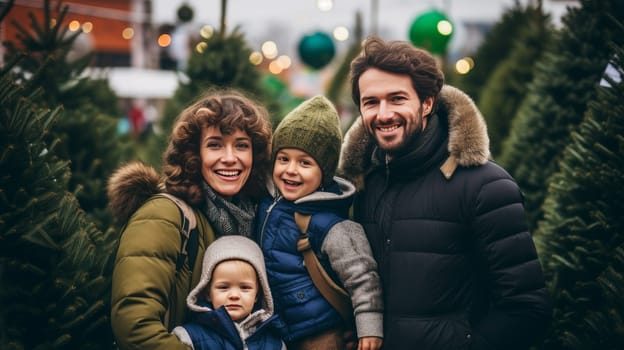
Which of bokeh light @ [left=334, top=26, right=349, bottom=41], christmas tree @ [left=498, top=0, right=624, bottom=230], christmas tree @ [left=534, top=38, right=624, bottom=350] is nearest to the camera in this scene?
christmas tree @ [left=534, top=38, right=624, bottom=350]

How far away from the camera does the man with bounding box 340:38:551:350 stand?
2.89 metres

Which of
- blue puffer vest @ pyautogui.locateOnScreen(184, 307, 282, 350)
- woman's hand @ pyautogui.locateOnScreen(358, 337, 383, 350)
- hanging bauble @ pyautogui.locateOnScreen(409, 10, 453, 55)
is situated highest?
hanging bauble @ pyautogui.locateOnScreen(409, 10, 453, 55)

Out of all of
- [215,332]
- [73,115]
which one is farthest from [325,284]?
[73,115]

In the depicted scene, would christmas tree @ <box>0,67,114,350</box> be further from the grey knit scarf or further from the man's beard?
the man's beard

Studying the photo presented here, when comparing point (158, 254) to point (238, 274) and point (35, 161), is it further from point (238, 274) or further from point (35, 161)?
point (35, 161)

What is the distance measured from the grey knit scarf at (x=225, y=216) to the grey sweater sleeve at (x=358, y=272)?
0.48 m

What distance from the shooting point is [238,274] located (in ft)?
9.91

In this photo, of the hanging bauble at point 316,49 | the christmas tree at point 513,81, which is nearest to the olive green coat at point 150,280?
the christmas tree at point 513,81

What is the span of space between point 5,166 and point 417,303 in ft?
6.94

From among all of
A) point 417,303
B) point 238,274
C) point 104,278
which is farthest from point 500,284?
point 104,278

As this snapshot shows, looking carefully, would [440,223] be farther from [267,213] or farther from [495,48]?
[495,48]

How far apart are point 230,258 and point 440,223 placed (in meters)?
1.09

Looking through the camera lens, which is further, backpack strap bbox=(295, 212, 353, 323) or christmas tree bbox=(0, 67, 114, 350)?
backpack strap bbox=(295, 212, 353, 323)

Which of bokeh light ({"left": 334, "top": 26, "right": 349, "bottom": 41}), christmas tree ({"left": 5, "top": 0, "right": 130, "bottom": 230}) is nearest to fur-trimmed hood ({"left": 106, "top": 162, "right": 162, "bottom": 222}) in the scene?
christmas tree ({"left": 5, "top": 0, "right": 130, "bottom": 230})
